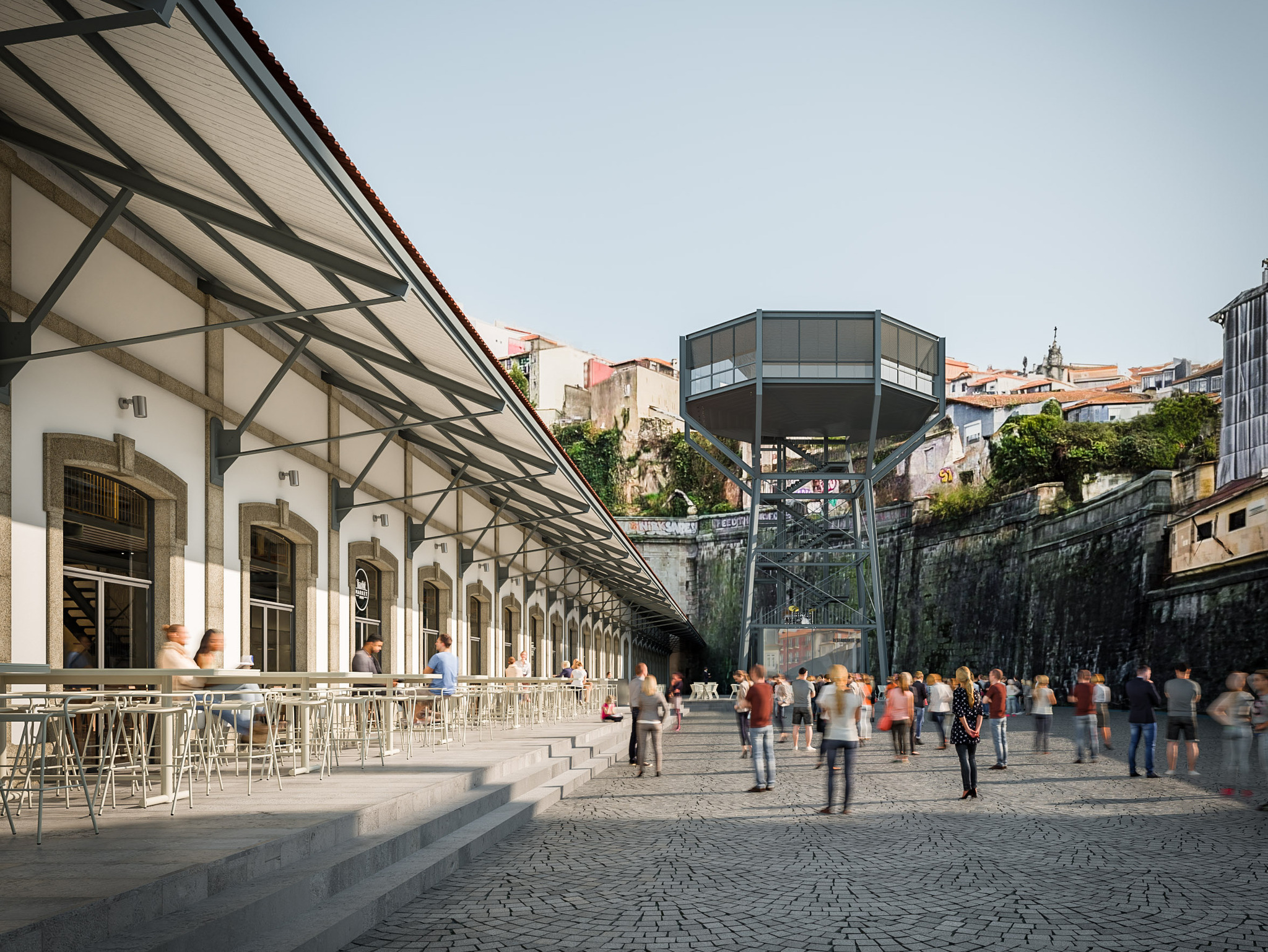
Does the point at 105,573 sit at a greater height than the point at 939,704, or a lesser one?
greater

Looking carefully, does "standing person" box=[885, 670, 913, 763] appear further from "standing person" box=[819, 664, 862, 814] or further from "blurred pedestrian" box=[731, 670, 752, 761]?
"standing person" box=[819, 664, 862, 814]

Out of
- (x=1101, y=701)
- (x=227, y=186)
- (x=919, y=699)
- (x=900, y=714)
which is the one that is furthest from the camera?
(x=919, y=699)

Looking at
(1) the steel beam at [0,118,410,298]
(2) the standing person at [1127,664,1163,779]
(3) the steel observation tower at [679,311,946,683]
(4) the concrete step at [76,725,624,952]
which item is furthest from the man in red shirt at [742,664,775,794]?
(3) the steel observation tower at [679,311,946,683]

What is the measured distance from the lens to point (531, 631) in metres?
32.8

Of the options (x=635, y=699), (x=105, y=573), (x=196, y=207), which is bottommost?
(x=635, y=699)

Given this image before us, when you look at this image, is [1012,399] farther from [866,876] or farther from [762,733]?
[866,876]

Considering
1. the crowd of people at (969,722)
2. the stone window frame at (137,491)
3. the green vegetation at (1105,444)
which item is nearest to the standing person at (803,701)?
the crowd of people at (969,722)

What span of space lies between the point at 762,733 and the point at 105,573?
7183 mm

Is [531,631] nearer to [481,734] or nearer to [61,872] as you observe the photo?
[481,734]

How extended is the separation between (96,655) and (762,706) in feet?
22.9

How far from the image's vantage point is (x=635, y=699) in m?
15.7

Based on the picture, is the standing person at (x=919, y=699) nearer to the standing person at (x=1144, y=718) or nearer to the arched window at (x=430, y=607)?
the standing person at (x=1144, y=718)

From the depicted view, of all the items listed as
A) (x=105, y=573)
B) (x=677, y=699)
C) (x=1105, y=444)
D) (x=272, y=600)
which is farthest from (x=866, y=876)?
(x=1105, y=444)

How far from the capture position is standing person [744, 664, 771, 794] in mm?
13461
